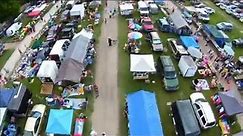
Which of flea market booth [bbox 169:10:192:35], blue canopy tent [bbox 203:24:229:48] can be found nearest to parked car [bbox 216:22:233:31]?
blue canopy tent [bbox 203:24:229:48]

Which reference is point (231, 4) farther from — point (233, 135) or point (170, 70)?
point (233, 135)

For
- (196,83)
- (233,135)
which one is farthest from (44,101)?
(233,135)

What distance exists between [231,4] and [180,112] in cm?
2963

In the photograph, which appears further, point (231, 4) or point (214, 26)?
point (231, 4)

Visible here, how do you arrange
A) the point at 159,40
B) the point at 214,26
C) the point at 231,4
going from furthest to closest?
1. the point at 231,4
2. the point at 214,26
3. the point at 159,40

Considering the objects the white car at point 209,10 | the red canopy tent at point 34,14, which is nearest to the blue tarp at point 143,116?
the white car at point 209,10

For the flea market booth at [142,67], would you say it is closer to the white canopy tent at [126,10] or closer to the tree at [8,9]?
the white canopy tent at [126,10]

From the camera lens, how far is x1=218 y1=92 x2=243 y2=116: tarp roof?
Result: 25578 millimetres

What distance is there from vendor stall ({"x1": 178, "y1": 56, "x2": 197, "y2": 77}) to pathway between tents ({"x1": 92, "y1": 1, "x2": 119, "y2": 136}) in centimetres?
718

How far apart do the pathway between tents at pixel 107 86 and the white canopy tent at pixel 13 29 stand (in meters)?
11.8

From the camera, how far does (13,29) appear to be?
131ft

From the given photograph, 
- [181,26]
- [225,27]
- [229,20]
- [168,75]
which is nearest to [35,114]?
[168,75]

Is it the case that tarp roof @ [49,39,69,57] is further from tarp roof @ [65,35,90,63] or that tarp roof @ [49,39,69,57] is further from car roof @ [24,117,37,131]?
car roof @ [24,117,37,131]

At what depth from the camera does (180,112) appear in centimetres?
2472
